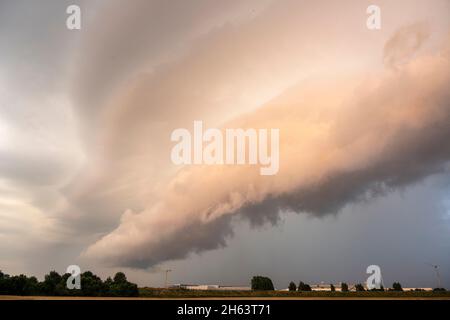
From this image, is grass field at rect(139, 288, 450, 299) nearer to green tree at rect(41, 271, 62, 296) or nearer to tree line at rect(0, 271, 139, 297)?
tree line at rect(0, 271, 139, 297)

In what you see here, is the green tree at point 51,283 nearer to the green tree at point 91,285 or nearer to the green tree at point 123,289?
the green tree at point 91,285


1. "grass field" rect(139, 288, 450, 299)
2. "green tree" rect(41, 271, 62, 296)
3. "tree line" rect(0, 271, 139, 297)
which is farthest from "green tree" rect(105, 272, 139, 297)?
"green tree" rect(41, 271, 62, 296)

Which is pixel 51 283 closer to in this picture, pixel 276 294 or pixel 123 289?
pixel 123 289

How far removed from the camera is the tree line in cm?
12119

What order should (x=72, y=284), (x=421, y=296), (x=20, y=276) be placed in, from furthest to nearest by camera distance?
(x=421, y=296), (x=72, y=284), (x=20, y=276)

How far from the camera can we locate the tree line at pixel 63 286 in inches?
4771

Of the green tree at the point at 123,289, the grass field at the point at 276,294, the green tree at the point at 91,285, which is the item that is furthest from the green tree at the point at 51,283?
the grass field at the point at 276,294

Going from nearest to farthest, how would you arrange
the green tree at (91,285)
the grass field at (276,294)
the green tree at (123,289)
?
1. the green tree at (91,285)
2. the green tree at (123,289)
3. the grass field at (276,294)
